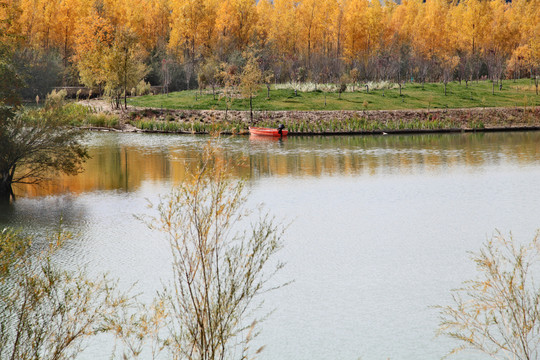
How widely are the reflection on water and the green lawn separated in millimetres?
6722

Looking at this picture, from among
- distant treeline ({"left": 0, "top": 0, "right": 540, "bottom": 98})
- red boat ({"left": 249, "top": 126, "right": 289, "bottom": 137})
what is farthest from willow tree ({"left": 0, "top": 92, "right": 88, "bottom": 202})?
distant treeline ({"left": 0, "top": 0, "right": 540, "bottom": 98})

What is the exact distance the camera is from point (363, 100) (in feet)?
154

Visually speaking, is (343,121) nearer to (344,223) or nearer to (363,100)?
(363,100)

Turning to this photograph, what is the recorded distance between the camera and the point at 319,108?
44.5 m

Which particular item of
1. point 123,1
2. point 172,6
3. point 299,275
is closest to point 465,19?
point 172,6

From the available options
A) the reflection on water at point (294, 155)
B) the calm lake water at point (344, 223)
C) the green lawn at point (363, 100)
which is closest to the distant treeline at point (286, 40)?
the green lawn at point (363, 100)

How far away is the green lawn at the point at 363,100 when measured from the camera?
1784 inches

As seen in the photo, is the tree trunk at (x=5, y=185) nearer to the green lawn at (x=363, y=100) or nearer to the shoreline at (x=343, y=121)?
the shoreline at (x=343, y=121)

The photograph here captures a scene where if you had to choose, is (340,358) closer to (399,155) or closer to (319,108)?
(399,155)

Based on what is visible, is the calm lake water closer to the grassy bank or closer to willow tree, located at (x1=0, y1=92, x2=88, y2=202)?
willow tree, located at (x1=0, y1=92, x2=88, y2=202)

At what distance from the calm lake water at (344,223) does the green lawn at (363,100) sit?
1353 centimetres

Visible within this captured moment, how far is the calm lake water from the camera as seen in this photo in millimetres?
9953

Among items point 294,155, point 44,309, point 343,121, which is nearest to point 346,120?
point 343,121

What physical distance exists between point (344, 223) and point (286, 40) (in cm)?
5991
